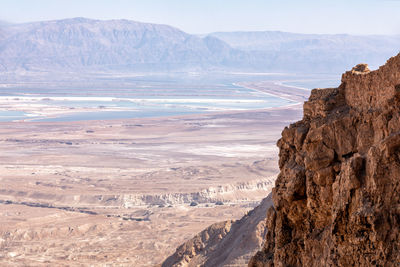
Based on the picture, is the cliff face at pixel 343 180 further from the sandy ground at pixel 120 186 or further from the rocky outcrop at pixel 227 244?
the sandy ground at pixel 120 186

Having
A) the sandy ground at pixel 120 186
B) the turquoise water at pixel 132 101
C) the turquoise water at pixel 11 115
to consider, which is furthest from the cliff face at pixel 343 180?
the turquoise water at pixel 11 115

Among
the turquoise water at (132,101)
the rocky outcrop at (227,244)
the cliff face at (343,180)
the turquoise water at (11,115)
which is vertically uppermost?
the cliff face at (343,180)

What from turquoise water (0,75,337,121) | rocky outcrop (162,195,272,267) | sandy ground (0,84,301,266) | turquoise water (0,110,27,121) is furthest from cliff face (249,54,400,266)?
turquoise water (0,110,27,121)

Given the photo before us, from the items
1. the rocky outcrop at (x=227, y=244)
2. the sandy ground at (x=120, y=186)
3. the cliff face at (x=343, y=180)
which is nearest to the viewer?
the cliff face at (x=343, y=180)

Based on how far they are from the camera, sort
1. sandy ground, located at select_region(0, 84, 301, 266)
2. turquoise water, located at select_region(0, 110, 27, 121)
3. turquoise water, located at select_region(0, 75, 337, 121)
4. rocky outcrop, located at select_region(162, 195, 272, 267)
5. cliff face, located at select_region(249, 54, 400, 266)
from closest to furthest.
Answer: cliff face, located at select_region(249, 54, 400, 266) < rocky outcrop, located at select_region(162, 195, 272, 267) < sandy ground, located at select_region(0, 84, 301, 266) < turquoise water, located at select_region(0, 110, 27, 121) < turquoise water, located at select_region(0, 75, 337, 121)

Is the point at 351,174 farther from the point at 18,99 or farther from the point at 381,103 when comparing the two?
the point at 18,99

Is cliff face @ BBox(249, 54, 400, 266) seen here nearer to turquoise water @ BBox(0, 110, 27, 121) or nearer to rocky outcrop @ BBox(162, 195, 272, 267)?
rocky outcrop @ BBox(162, 195, 272, 267)
